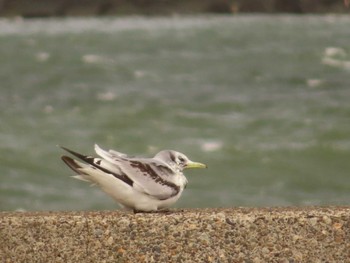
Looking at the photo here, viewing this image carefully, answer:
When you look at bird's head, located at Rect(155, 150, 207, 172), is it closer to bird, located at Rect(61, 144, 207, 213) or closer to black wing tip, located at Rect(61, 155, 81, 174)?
bird, located at Rect(61, 144, 207, 213)

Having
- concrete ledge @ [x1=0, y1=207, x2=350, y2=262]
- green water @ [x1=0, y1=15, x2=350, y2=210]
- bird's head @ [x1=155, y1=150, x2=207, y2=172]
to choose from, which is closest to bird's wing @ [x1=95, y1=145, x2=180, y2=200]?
bird's head @ [x1=155, y1=150, x2=207, y2=172]

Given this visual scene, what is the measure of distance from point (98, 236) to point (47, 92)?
18872mm

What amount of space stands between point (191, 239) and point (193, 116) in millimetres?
15290

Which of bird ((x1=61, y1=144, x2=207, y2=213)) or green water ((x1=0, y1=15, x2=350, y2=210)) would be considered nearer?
bird ((x1=61, y1=144, x2=207, y2=213))

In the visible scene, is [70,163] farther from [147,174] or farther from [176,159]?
[176,159]

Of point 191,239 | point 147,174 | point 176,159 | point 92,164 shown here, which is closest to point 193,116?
point 176,159

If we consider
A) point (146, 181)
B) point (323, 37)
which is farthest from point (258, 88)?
point (146, 181)

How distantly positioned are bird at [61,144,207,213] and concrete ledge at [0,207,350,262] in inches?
8.9

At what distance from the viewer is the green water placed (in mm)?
15898

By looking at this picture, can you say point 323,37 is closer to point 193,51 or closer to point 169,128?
point 193,51

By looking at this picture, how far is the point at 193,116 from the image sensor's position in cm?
2025

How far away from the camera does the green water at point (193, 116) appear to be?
52.2ft

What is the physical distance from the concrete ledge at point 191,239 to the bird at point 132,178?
225mm

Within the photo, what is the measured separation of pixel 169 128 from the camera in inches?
762
